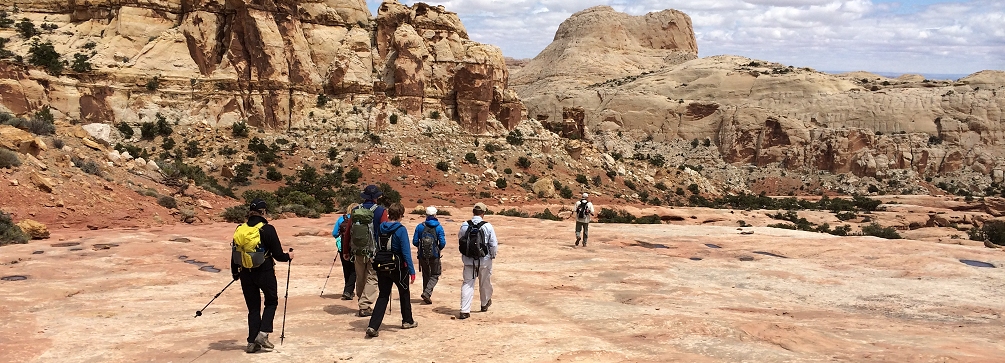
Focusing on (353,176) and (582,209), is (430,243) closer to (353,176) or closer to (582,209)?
(582,209)

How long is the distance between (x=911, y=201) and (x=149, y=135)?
4745 centimetres

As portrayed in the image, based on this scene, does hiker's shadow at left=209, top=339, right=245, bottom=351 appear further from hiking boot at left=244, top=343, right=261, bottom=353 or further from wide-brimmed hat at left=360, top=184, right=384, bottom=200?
wide-brimmed hat at left=360, top=184, right=384, bottom=200

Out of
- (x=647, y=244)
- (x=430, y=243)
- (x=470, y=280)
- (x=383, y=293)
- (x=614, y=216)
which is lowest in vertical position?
(x=614, y=216)

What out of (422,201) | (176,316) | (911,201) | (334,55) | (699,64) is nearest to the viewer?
(176,316)

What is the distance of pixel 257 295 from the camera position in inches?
297

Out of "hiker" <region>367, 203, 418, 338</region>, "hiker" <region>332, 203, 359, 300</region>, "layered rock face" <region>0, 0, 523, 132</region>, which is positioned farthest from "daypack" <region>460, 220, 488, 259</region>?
"layered rock face" <region>0, 0, 523, 132</region>

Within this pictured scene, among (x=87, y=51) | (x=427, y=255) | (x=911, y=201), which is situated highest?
(x=87, y=51)

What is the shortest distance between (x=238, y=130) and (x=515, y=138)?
17.2 meters

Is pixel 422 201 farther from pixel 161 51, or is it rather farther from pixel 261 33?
pixel 161 51

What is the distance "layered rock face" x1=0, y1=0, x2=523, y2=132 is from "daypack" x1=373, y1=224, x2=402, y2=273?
34.3 meters

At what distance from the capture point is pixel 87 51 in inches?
1528

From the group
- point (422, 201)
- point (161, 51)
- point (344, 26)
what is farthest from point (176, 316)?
point (344, 26)

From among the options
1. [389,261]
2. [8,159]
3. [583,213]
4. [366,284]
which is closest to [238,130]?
[8,159]

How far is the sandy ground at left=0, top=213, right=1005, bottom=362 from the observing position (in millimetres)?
7797
